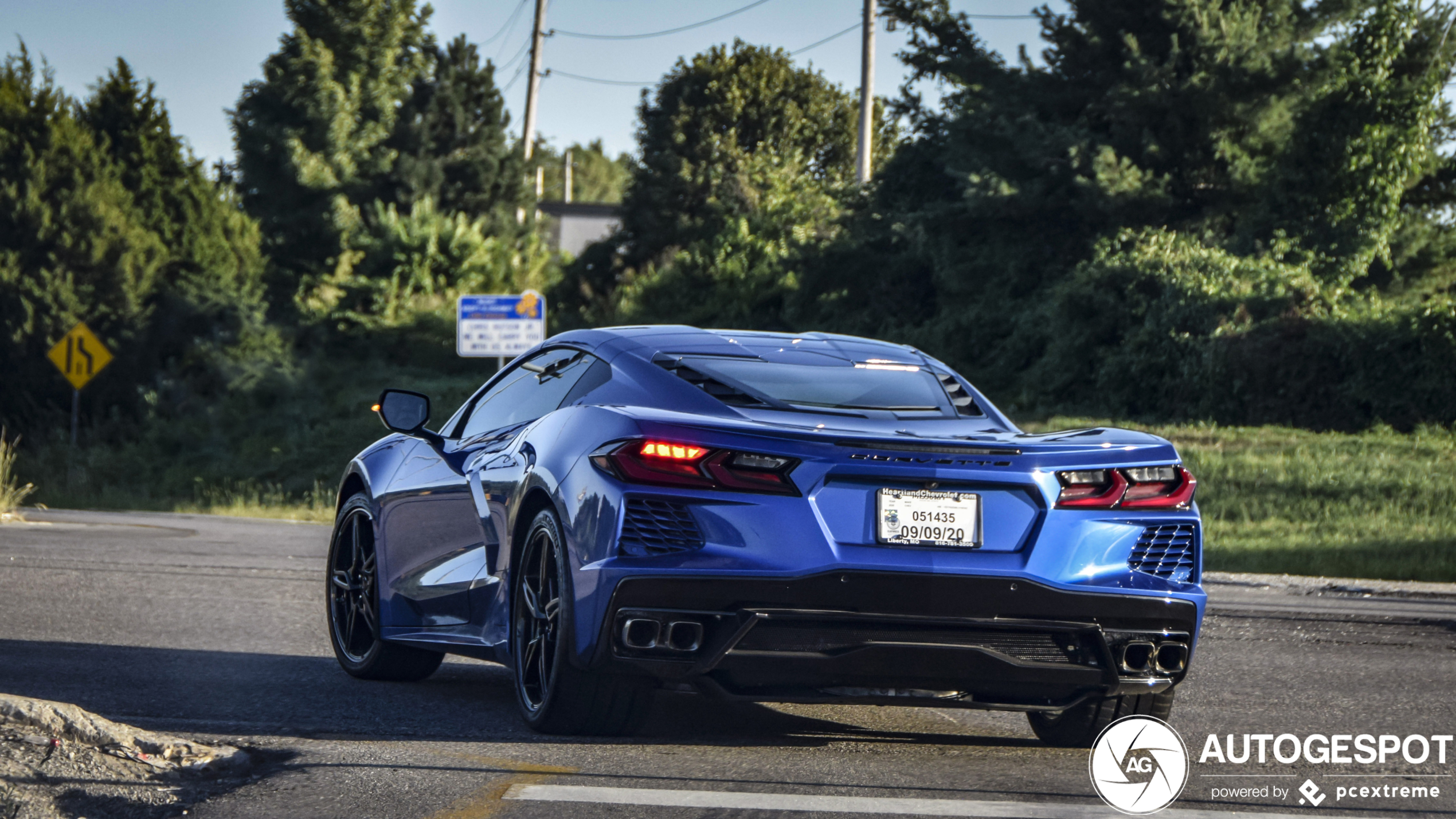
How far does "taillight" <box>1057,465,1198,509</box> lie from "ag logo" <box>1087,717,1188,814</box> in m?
0.80

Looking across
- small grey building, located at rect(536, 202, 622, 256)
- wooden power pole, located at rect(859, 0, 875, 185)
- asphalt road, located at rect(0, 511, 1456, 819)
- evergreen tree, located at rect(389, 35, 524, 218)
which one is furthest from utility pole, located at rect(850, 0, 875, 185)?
small grey building, located at rect(536, 202, 622, 256)

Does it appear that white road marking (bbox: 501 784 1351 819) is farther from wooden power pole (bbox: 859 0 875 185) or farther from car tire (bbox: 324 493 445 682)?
wooden power pole (bbox: 859 0 875 185)

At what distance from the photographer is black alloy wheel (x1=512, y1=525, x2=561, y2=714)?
5215mm

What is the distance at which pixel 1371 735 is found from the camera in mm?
5898

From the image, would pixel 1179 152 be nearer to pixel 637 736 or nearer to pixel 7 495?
pixel 7 495

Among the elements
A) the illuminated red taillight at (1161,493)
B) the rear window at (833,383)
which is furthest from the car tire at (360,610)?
the illuminated red taillight at (1161,493)

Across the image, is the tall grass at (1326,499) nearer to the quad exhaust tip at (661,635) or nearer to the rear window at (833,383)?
the rear window at (833,383)

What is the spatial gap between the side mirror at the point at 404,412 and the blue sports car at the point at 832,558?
1.21 meters

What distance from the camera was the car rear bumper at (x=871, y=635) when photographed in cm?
471

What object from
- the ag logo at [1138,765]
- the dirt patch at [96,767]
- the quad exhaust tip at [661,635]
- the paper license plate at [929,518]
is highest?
the paper license plate at [929,518]

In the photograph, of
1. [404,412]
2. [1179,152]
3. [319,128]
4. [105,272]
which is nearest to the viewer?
[404,412]

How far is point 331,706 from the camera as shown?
609 centimetres

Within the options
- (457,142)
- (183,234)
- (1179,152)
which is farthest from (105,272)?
(1179,152)

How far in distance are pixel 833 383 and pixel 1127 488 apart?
44.4 inches
